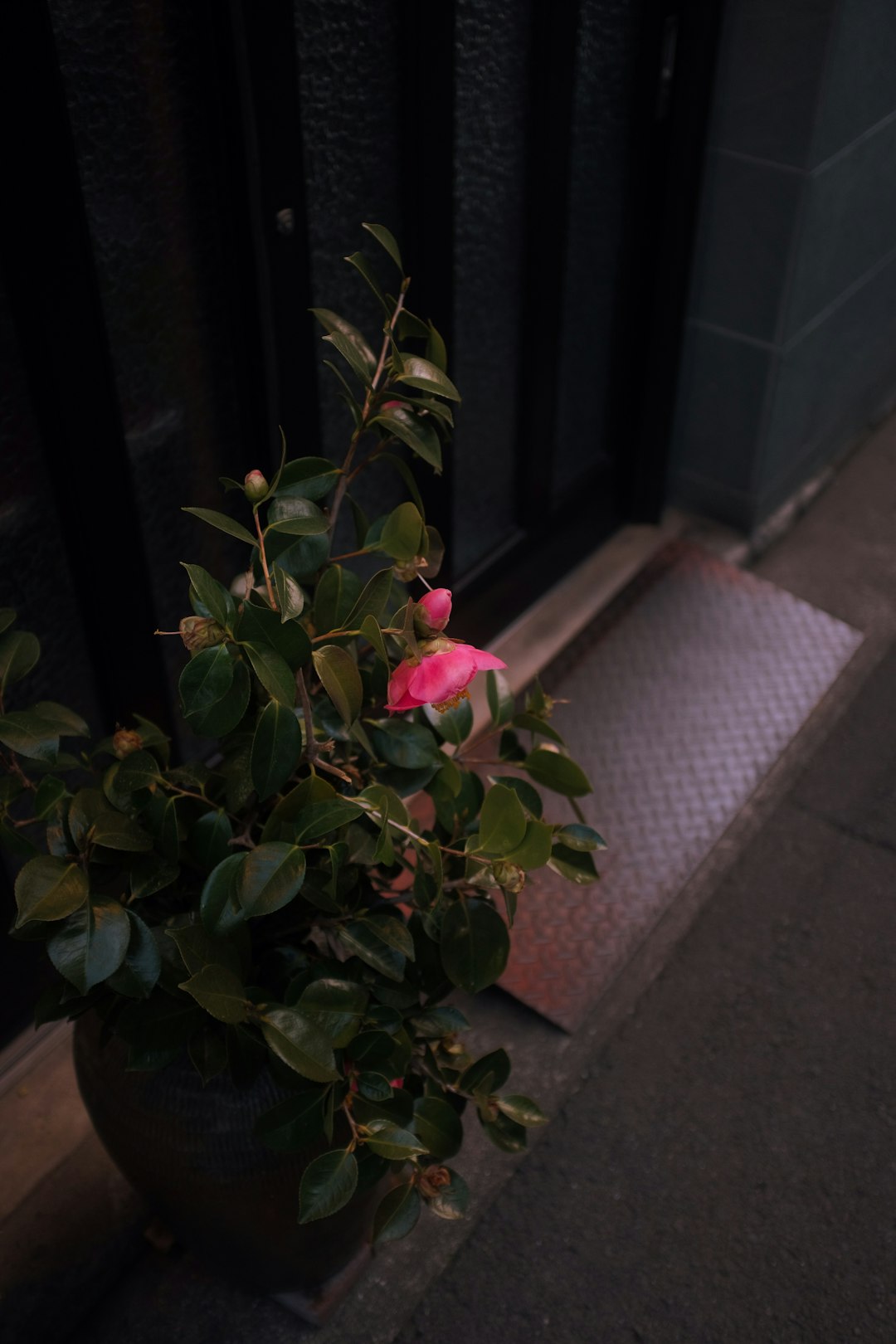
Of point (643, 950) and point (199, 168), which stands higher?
point (199, 168)

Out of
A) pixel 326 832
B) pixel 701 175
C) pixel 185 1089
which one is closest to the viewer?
pixel 326 832

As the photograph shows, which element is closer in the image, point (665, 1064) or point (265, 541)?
point (265, 541)

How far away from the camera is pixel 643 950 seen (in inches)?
89.7

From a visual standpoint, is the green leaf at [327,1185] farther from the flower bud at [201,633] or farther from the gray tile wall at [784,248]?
the gray tile wall at [784,248]

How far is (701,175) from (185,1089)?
6.76 feet

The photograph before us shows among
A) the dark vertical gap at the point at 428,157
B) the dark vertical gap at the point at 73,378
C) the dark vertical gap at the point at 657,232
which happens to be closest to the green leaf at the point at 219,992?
the dark vertical gap at the point at 73,378

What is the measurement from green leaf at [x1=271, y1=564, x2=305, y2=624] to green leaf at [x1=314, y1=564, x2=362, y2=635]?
0.17 feet

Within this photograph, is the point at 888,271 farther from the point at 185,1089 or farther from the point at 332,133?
the point at 185,1089

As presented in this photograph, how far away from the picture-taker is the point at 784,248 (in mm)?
2611

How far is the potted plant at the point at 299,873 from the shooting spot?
114 cm

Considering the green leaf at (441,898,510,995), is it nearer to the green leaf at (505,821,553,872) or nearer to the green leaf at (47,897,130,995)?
the green leaf at (505,821,553,872)

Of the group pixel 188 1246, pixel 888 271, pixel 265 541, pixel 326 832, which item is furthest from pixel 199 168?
pixel 888 271

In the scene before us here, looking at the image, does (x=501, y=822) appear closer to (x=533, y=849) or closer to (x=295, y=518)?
(x=533, y=849)

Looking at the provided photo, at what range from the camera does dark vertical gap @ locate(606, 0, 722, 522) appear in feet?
7.97
